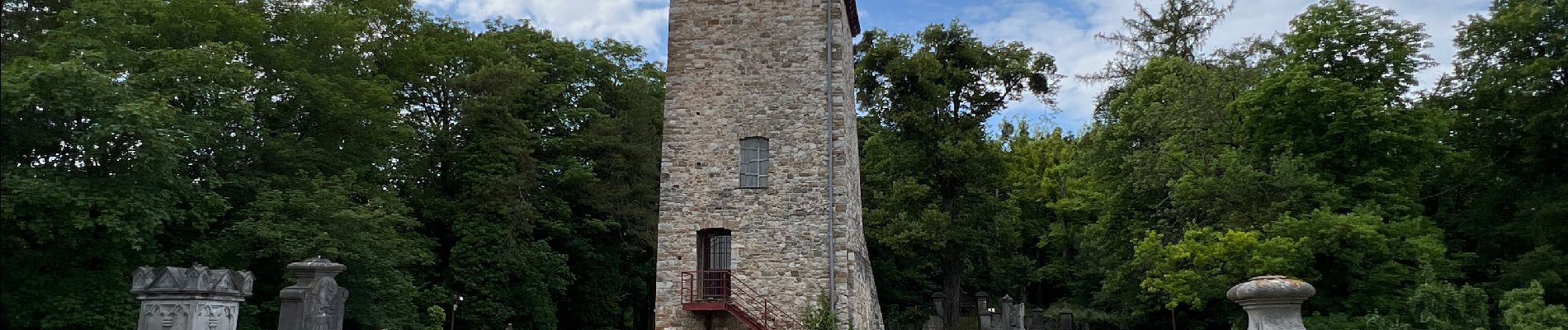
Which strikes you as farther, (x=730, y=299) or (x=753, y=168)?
(x=753, y=168)

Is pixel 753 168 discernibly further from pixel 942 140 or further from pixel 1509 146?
pixel 1509 146

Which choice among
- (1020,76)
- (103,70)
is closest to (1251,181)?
(1020,76)

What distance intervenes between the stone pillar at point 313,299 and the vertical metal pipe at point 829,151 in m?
9.02

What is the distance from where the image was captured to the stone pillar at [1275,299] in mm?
7238

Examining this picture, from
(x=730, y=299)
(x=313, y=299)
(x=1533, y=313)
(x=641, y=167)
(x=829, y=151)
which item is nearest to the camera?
(x=313, y=299)

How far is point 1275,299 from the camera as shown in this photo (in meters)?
7.30

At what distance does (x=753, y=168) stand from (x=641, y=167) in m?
9.06

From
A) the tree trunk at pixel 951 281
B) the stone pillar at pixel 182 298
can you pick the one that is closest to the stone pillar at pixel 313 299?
the stone pillar at pixel 182 298

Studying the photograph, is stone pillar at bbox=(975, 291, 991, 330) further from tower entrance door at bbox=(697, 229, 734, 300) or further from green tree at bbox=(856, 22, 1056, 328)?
tower entrance door at bbox=(697, 229, 734, 300)

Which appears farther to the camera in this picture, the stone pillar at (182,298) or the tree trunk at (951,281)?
the tree trunk at (951,281)

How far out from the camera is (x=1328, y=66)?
22312 mm

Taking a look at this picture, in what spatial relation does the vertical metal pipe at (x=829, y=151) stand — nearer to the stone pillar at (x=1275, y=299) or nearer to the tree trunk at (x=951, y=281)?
the tree trunk at (x=951, y=281)

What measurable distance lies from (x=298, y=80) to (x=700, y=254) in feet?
26.4

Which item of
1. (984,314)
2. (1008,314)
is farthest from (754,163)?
(984,314)
